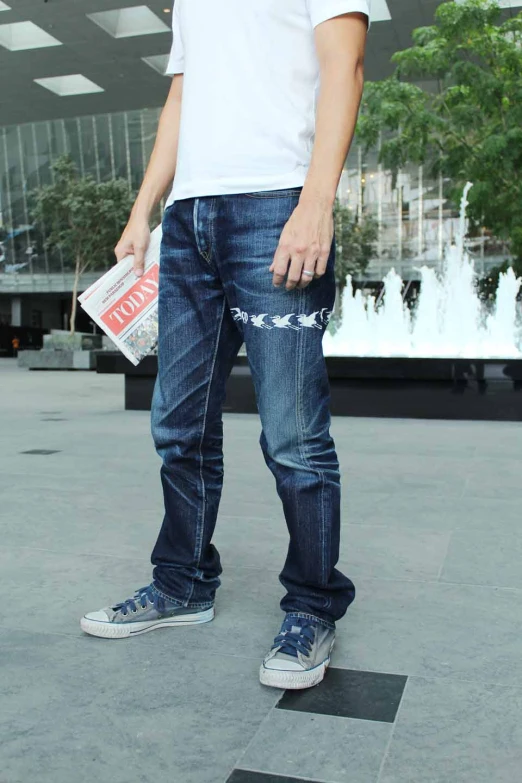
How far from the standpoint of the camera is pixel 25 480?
4.43 metres

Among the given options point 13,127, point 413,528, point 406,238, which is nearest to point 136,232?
point 413,528

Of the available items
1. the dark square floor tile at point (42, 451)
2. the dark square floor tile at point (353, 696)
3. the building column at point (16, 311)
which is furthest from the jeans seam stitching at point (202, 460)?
the building column at point (16, 311)

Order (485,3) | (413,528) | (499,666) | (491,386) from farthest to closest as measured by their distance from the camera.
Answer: (485,3) < (491,386) < (413,528) < (499,666)

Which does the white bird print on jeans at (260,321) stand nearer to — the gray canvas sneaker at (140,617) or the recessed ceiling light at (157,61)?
the gray canvas sneaker at (140,617)

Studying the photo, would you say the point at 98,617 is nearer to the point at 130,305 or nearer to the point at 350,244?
the point at 130,305

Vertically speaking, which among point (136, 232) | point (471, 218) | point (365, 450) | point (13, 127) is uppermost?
point (13, 127)

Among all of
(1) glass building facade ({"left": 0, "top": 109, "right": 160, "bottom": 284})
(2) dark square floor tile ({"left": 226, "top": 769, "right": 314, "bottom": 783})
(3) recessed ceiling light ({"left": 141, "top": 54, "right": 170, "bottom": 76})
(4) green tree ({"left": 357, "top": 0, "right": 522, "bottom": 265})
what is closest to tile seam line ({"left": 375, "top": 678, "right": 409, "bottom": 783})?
(2) dark square floor tile ({"left": 226, "top": 769, "right": 314, "bottom": 783})

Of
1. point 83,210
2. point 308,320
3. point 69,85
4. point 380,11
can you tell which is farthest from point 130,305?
point 69,85

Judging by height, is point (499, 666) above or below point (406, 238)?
below

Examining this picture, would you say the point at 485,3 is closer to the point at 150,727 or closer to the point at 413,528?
the point at 413,528

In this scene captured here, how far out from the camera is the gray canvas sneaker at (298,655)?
173 centimetres

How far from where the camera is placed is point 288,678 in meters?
1.72

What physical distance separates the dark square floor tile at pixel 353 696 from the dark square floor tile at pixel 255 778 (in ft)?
0.87

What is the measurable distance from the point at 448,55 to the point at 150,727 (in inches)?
601
